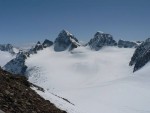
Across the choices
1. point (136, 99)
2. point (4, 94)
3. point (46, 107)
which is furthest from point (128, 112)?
point (4, 94)

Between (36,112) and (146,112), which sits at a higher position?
(36,112)

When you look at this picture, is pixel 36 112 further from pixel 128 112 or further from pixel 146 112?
pixel 146 112

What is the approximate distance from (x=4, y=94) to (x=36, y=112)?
1679 millimetres

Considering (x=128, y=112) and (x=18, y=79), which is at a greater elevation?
(x=18, y=79)

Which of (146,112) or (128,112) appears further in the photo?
(146,112)

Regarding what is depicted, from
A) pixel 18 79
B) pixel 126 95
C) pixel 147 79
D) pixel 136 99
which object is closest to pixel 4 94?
→ pixel 18 79

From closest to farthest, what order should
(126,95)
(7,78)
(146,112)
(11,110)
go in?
1. (11,110)
2. (7,78)
3. (146,112)
4. (126,95)

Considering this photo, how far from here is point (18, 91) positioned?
18.2m

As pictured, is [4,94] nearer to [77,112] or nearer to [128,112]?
[77,112]

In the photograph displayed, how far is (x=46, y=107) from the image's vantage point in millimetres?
18891

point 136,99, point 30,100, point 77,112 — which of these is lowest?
point 136,99

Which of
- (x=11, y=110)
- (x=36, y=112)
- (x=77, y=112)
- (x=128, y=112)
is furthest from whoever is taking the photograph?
(x=128, y=112)

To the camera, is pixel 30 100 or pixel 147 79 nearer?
pixel 30 100

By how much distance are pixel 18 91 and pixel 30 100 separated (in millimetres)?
763
